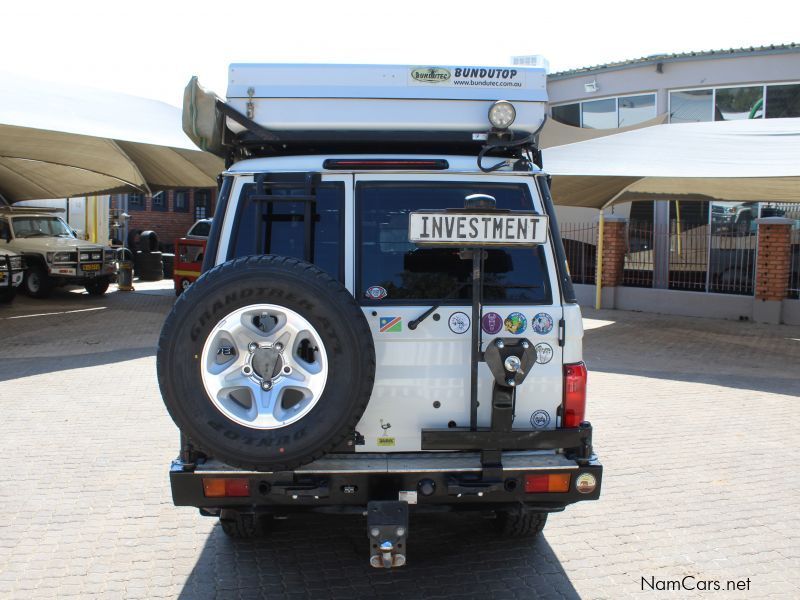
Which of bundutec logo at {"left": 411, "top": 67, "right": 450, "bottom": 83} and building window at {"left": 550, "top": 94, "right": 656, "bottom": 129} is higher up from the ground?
building window at {"left": 550, "top": 94, "right": 656, "bottom": 129}

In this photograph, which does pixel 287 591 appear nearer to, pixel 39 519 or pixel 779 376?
pixel 39 519

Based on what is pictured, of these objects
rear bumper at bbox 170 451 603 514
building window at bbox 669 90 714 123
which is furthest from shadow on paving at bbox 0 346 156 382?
building window at bbox 669 90 714 123

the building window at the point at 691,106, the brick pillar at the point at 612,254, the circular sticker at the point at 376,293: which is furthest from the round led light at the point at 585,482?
the building window at the point at 691,106

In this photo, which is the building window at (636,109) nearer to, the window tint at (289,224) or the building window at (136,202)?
the window tint at (289,224)

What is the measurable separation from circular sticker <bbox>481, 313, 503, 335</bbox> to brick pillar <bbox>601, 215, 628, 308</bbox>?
14846 mm

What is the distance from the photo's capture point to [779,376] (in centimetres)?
1045

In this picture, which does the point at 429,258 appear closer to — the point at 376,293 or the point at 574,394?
the point at 376,293

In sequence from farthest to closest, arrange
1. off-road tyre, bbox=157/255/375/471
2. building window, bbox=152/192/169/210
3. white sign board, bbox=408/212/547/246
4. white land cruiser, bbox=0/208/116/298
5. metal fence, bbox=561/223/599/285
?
building window, bbox=152/192/169/210, metal fence, bbox=561/223/599/285, white land cruiser, bbox=0/208/116/298, white sign board, bbox=408/212/547/246, off-road tyre, bbox=157/255/375/471

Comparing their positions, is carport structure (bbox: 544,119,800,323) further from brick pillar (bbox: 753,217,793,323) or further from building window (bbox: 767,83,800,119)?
building window (bbox: 767,83,800,119)

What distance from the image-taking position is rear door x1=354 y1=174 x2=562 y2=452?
379 cm

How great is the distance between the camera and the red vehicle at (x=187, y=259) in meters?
18.7

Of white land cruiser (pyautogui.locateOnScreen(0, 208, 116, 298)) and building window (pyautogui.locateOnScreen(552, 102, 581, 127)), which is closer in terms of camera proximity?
white land cruiser (pyautogui.locateOnScreen(0, 208, 116, 298))

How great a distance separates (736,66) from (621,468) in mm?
15370

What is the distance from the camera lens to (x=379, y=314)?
379cm
